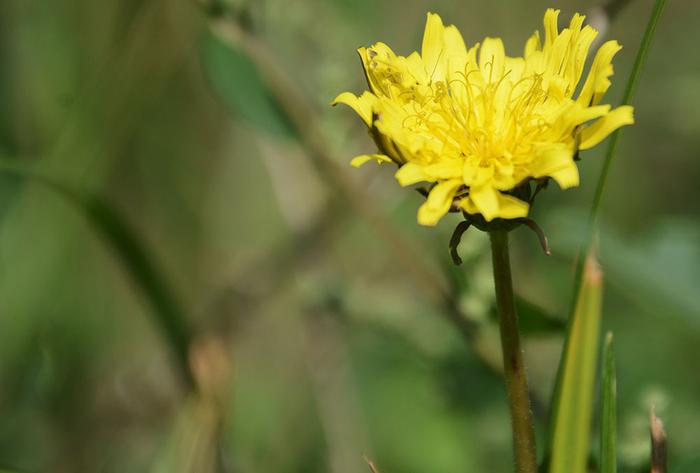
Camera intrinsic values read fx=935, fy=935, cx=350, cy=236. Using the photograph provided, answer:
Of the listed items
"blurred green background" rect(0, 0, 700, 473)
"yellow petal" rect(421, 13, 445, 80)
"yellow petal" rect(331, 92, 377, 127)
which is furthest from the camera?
"blurred green background" rect(0, 0, 700, 473)

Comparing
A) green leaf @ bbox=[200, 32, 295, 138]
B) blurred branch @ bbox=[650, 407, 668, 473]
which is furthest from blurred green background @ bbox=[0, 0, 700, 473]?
blurred branch @ bbox=[650, 407, 668, 473]

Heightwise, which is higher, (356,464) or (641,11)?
(641,11)

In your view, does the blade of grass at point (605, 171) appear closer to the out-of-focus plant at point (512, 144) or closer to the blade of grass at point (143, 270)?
the out-of-focus plant at point (512, 144)

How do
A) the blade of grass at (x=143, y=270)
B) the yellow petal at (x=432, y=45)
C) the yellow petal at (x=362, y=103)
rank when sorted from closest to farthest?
the yellow petal at (x=362, y=103), the yellow petal at (x=432, y=45), the blade of grass at (x=143, y=270)

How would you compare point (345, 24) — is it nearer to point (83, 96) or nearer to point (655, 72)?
point (83, 96)

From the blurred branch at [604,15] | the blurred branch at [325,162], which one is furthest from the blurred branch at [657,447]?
the blurred branch at [604,15]

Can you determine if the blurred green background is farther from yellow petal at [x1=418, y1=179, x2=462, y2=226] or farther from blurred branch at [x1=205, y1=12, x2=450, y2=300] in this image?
yellow petal at [x1=418, y1=179, x2=462, y2=226]

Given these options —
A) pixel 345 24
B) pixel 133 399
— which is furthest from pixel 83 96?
pixel 133 399
